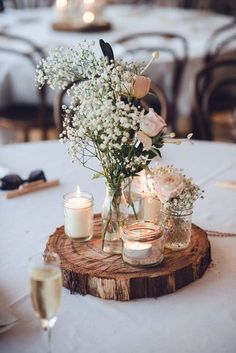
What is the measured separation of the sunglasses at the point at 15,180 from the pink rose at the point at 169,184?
60 centimetres

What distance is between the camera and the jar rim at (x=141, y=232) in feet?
4.24

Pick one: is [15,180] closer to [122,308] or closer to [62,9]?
[122,308]

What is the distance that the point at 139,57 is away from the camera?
12.0 feet

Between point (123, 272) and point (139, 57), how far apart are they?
2.51 m

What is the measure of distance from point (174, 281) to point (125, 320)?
141 mm

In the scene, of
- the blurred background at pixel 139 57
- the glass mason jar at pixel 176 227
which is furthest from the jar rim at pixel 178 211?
the blurred background at pixel 139 57

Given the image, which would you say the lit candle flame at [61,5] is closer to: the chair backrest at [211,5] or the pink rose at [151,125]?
the chair backrest at [211,5]

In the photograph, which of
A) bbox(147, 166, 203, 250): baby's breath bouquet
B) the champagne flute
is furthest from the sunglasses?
the champagne flute

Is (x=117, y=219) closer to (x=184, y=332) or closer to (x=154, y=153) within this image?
(x=154, y=153)

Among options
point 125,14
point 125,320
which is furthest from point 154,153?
point 125,14

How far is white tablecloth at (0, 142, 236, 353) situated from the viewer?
3.77 feet

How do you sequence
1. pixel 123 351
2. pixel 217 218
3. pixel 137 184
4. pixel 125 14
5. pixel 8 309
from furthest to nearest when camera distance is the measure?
1. pixel 125 14
2. pixel 217 218
3. pixel 137 184
4. pixel 8 309
5. pixel 123 351

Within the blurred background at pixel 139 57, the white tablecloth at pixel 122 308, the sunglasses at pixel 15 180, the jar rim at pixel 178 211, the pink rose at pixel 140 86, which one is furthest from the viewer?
the blurred background at pixel 139 57

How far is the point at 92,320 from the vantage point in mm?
1217
